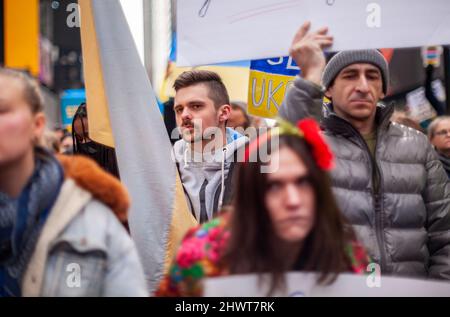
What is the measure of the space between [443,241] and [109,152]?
1450 millimetres

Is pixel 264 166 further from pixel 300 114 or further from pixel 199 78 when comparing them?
pixel 199 78

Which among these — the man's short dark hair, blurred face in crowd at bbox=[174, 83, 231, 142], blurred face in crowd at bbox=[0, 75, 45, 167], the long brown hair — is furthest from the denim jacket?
the man's short dark hair

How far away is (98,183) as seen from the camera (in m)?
2.02

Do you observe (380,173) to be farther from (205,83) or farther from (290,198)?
(205,83)

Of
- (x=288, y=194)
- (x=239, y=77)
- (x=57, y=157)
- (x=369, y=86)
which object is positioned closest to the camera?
(x=288, y=194)

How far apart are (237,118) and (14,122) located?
3.13 m

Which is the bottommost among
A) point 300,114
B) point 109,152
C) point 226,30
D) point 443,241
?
point 443,241

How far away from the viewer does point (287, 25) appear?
296 centimetres

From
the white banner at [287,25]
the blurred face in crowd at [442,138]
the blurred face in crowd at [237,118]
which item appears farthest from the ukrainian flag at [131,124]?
the blurred face in crowd at [442,138]

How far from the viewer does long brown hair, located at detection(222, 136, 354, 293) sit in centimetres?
194

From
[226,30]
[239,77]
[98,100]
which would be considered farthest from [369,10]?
[239,77]

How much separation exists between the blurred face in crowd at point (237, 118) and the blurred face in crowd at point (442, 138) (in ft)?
4.37

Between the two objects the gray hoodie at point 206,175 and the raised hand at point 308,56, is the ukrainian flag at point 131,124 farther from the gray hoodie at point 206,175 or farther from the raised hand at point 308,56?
the raised hand at point 308,56

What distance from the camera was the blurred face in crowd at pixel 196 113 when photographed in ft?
11.2
